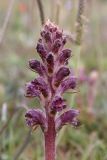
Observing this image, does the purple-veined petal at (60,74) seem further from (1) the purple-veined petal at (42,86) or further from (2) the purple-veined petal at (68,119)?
(2) the purple-veined petal at (68,119)

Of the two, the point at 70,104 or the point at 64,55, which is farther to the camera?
the point at 70,104

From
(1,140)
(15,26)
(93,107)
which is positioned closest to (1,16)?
(15,26)

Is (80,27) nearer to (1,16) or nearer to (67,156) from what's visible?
(67,156)

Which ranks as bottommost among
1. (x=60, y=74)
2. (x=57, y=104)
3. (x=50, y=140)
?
(x=50, y=140)

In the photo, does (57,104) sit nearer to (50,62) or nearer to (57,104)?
(57,104)

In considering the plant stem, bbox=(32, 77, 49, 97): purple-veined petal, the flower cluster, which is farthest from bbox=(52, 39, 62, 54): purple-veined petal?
the plant stem

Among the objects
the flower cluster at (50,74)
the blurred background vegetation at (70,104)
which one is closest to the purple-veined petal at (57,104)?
the flower cluster at (50,74)

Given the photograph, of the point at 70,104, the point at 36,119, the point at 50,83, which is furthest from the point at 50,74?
the point at 70,104

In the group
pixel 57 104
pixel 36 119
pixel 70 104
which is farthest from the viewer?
pixel 70 104
